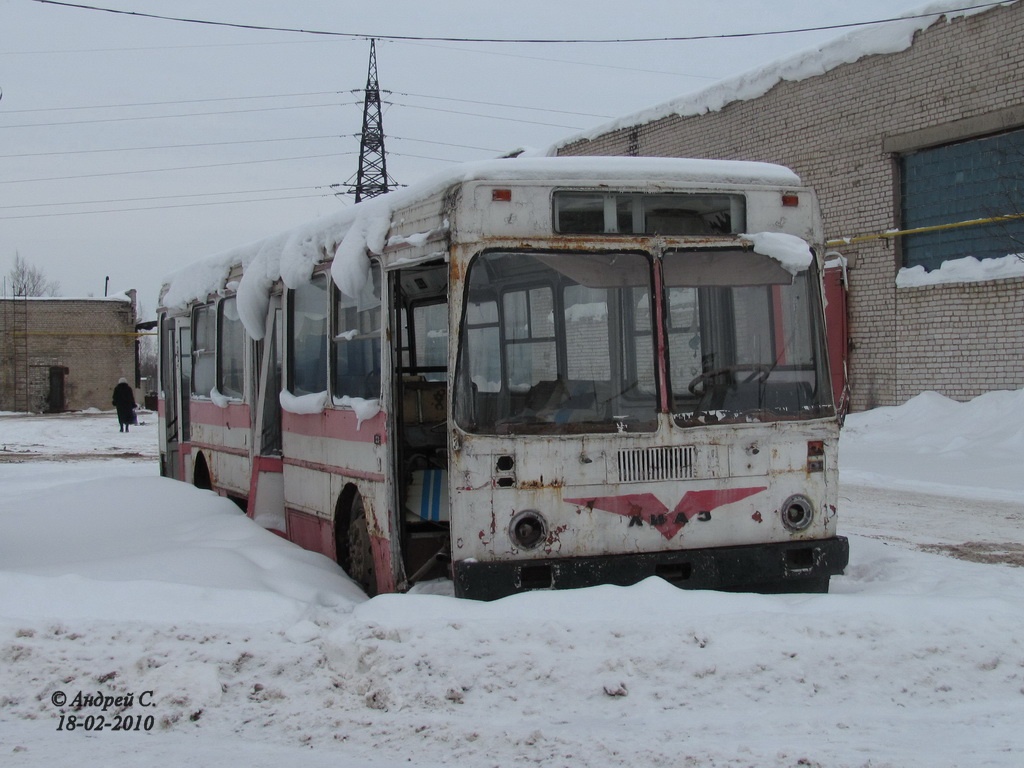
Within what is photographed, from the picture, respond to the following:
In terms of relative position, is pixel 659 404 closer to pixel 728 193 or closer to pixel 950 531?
pixel 728 193

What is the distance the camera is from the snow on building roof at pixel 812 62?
18836 mm

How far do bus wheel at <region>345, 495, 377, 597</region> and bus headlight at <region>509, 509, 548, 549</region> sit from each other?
1.32 meters

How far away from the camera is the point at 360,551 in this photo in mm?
7473

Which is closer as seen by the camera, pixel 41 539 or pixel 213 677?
pixel 213 677

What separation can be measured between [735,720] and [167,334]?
10.1m

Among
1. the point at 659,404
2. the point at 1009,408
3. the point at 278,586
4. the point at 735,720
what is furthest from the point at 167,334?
the point at 1009,408

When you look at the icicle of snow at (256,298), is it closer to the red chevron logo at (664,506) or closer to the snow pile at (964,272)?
the red chevron logo at (664,506)

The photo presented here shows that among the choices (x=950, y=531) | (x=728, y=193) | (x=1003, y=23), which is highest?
(x=1003, y=23)

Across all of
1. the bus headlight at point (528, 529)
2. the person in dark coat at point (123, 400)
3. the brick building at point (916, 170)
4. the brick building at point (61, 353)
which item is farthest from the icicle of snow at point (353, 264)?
the brick building at point (61, 353)

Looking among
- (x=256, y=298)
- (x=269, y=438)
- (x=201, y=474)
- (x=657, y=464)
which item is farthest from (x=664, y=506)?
(x=201, y=474)

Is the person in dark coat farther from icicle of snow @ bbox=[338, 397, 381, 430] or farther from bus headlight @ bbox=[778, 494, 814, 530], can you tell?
bus headlight @ bbox=[778, 494, 814, 530]

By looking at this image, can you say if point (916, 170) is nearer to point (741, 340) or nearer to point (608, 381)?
point (741, 340)

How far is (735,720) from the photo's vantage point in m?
4.66

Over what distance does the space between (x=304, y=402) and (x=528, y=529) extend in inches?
102
